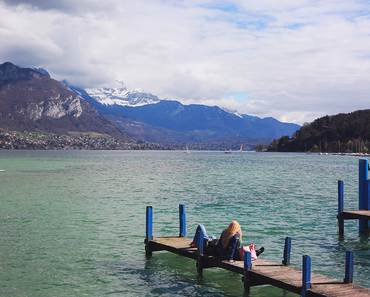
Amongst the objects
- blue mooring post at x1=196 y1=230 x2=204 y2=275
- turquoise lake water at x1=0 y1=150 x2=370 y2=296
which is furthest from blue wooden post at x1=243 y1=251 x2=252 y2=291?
blue mooring post at x1=196 y1=230 x2=204 y2=275

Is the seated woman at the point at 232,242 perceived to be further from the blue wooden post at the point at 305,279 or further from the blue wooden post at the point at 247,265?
the blue wooden post at the point at 305,279

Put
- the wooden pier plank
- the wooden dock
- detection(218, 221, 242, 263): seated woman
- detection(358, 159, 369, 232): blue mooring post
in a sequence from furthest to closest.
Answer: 1. detection(358, 159, 369, 232): blue mooring post
2. the wooden pier plank
3. detection(218, 221, 242, 263): seated woman
4. the wooden dock

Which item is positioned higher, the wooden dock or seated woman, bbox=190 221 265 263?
seated woman, bbox=190 221 265 263

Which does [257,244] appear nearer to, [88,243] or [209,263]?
[209,263]

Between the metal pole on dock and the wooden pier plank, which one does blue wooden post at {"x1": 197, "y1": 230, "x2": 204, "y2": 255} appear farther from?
the wooden pier plank

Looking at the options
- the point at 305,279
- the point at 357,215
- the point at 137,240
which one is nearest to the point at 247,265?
the point at 305,279

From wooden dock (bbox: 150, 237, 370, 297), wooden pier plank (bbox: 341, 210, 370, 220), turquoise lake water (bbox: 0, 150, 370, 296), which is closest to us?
wooden dock (bbox: 150, 237, 370, 297)

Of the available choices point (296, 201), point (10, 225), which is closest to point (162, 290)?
point (10, 225)

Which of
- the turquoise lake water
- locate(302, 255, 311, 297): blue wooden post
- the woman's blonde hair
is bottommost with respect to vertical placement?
the turquoise lake water

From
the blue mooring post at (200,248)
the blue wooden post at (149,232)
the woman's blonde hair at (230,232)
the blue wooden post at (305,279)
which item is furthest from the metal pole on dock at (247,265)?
the blue wooden post at (149,232)

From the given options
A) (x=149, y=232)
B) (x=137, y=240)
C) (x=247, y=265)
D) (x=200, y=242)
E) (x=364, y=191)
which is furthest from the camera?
(x=364, y=191)

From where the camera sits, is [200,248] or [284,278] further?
[200,248]

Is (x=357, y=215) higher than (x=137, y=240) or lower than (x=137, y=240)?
higher

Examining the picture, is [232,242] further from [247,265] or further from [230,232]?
[247,265]
